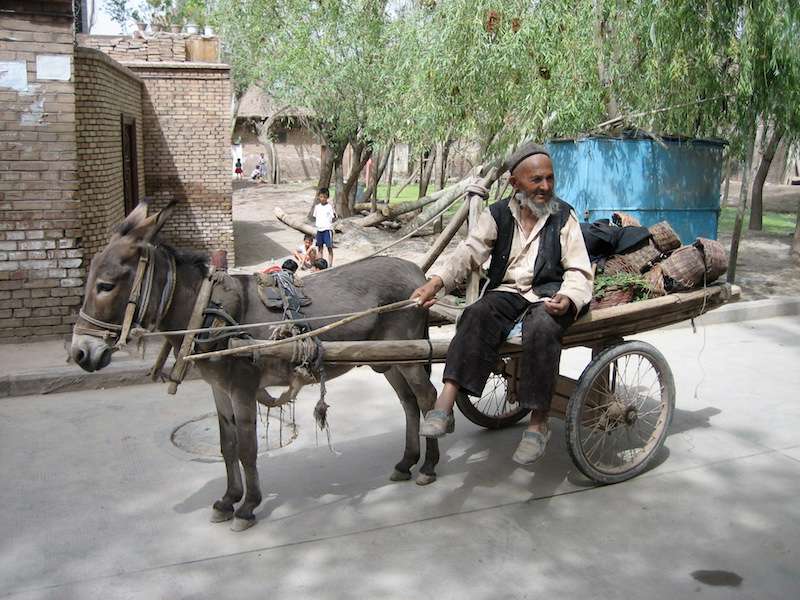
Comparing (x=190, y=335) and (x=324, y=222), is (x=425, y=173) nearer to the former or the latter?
(x=324, y=222)

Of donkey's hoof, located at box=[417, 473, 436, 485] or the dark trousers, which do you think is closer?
the dark trousers

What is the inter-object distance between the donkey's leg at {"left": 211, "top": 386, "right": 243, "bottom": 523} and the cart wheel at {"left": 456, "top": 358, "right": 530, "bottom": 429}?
1.64 metres

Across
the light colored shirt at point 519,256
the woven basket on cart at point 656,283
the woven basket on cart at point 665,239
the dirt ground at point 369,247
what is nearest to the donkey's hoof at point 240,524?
the light colored shirt at point 519,256

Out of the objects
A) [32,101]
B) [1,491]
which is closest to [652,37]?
[32,101]

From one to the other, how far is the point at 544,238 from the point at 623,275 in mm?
899

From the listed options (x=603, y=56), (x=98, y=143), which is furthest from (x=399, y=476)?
(x=603, y=56)

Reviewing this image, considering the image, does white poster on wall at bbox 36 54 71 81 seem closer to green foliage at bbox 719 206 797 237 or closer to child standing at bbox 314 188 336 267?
child standing at bbox 314 188 336 267

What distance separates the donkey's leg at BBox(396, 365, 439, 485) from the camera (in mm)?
5082

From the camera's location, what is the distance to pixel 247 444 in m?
4.61

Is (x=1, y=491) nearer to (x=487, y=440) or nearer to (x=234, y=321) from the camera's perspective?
(x=234, y=321)

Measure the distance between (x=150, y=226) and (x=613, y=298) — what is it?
293cm

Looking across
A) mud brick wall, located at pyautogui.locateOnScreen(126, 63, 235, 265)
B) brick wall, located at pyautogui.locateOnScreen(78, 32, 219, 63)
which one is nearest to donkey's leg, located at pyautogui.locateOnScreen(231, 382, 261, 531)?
mud brick wall, located at pyautogui.locateOnScreen(126, 63, 235, 265)

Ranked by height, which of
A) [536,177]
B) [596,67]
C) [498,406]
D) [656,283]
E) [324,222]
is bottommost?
[498,406]

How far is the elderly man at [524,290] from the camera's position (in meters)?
4.50
